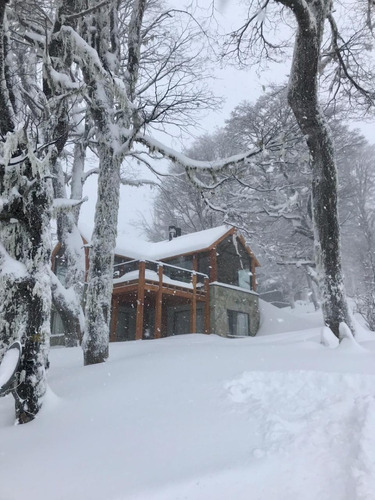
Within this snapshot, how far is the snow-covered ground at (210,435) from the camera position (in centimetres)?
282

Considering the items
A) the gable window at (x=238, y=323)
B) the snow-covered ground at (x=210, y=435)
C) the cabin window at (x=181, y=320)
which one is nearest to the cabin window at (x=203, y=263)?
the cabin window at (x=181, y=320)

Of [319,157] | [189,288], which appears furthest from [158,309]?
[319,157]

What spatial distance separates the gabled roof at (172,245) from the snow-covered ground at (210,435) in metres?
13.1

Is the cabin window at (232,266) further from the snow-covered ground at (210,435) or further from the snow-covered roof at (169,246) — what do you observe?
the snow-covered ground at (210,435)

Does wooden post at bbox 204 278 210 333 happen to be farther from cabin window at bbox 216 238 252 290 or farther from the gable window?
Answer: the gable window

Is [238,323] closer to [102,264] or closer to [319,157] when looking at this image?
[102,264]

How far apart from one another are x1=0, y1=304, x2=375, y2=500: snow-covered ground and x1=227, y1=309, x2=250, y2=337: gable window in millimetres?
13490

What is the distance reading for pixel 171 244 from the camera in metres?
20.7

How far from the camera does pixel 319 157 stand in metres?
7.04

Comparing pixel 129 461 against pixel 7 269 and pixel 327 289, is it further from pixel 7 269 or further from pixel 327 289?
pixel 327 289

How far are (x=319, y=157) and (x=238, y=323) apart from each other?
44.0 ft

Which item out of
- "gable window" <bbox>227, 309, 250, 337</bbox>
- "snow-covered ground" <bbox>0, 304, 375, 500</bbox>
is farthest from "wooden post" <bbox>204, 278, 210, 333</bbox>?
"snow-covered ground" <bbox>0, 304, 375, 500</bbox>

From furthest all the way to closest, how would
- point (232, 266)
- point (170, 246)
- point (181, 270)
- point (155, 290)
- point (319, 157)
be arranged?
point (232, 266)
point (170, 246)
point (181, 270)
point (155, 290)
point (319, 157)

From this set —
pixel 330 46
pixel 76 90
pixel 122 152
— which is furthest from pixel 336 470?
pixel 330 46
